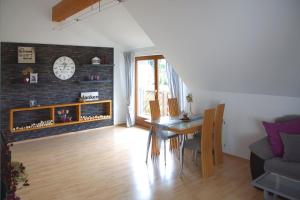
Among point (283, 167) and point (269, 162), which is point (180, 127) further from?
Answer: point (283, 167)

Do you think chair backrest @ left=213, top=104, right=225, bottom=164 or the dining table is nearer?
the dining table

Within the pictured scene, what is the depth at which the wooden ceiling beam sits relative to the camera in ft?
13.5

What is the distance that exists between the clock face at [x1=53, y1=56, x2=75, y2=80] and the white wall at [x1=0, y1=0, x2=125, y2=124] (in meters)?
0.39

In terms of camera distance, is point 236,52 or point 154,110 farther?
point 154,110

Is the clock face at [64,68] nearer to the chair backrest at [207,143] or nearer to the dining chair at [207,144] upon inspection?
the dining chair at [207,144]

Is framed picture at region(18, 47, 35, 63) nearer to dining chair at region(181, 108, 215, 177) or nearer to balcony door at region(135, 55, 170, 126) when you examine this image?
balcony door at region(135, 55, 170, 126)

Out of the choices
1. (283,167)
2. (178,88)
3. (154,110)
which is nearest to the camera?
(283,167)

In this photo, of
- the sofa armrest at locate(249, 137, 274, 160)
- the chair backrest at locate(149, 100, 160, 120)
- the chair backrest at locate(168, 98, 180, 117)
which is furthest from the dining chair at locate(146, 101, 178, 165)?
the sofa armrest at locate(249, 137, 274, 160)

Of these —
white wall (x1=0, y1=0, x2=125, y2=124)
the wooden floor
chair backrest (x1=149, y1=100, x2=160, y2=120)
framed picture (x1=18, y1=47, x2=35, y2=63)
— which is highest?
white wall (x1=0, y1=0, x2=125, y2=124)

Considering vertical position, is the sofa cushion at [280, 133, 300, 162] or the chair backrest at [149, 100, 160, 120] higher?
the chair backrest at [149, 100, 160, 120]

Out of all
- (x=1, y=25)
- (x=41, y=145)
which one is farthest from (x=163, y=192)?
(x=1, y=25)

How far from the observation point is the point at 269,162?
297 centimetres

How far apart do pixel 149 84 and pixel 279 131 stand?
12.1 ft

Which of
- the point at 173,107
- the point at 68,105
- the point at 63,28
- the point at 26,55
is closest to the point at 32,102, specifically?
the point at 68,105
